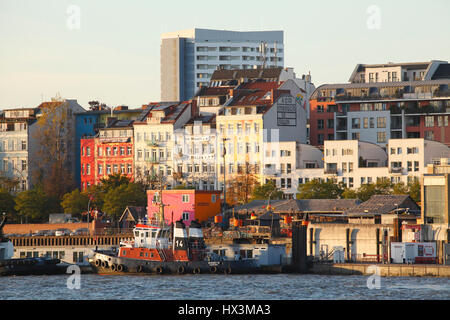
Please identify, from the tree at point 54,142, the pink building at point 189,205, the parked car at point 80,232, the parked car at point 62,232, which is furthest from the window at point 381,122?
the parked car at point 62,232

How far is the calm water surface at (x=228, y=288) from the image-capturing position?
282 feet

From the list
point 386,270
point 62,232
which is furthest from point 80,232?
point 386,270

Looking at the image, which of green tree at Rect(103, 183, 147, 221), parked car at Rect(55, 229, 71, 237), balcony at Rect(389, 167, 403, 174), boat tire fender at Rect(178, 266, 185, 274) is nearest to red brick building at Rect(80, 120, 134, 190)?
green tree at Rect(103, 183, 147, 221)

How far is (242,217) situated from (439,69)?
63.1 metres

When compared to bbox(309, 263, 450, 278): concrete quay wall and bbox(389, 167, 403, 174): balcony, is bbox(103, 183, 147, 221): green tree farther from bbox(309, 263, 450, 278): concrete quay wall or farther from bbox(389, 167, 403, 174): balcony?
bbox(309, 263, 450, 278): concrete quay wall

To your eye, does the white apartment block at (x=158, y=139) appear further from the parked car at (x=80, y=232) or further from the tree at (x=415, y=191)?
the tree at (x=415, y=191)

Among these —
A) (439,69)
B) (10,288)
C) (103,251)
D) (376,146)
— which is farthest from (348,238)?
(439,69)

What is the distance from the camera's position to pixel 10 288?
322 feet

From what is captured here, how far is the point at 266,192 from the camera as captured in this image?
150750 millimetres

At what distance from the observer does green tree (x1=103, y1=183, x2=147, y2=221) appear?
150m

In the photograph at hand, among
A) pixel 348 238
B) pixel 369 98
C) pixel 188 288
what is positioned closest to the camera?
pixel 188 288

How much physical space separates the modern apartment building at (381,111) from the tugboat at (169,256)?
61457 millimetres

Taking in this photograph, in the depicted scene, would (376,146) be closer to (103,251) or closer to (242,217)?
(242,217)

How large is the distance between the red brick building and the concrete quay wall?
71963 mm
